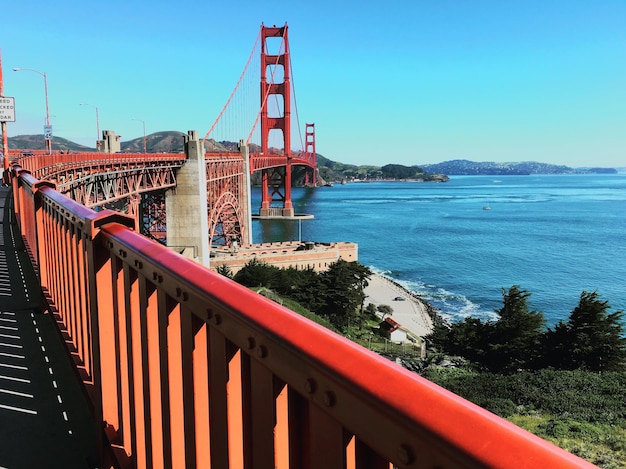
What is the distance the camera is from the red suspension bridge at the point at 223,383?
630mm

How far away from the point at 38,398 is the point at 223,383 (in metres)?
1.75

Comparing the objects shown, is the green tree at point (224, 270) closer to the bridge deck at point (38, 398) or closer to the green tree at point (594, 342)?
the green tree at point (594, 342)

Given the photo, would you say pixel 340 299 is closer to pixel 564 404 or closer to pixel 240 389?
pixel 564 404

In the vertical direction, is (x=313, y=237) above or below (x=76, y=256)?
below

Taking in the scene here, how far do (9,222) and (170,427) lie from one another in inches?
297

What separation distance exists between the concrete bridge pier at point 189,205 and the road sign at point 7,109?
1228 centimetres

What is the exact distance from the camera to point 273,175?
211 ft

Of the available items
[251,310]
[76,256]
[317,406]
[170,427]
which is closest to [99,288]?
[76,256]

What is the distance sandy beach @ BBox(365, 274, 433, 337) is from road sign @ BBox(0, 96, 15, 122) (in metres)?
20.7

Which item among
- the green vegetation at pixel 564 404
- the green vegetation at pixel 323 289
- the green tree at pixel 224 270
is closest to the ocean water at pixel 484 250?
the green vegetation at pixel 323 289

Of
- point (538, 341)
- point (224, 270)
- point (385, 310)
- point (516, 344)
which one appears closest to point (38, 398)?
point (516, 344)

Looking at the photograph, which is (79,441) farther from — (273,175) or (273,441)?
(273,175)

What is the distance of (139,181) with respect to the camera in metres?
20.0

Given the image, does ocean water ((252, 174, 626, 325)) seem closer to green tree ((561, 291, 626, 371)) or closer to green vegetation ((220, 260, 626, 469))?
green vegetation ((220, 260, 626, 469))
